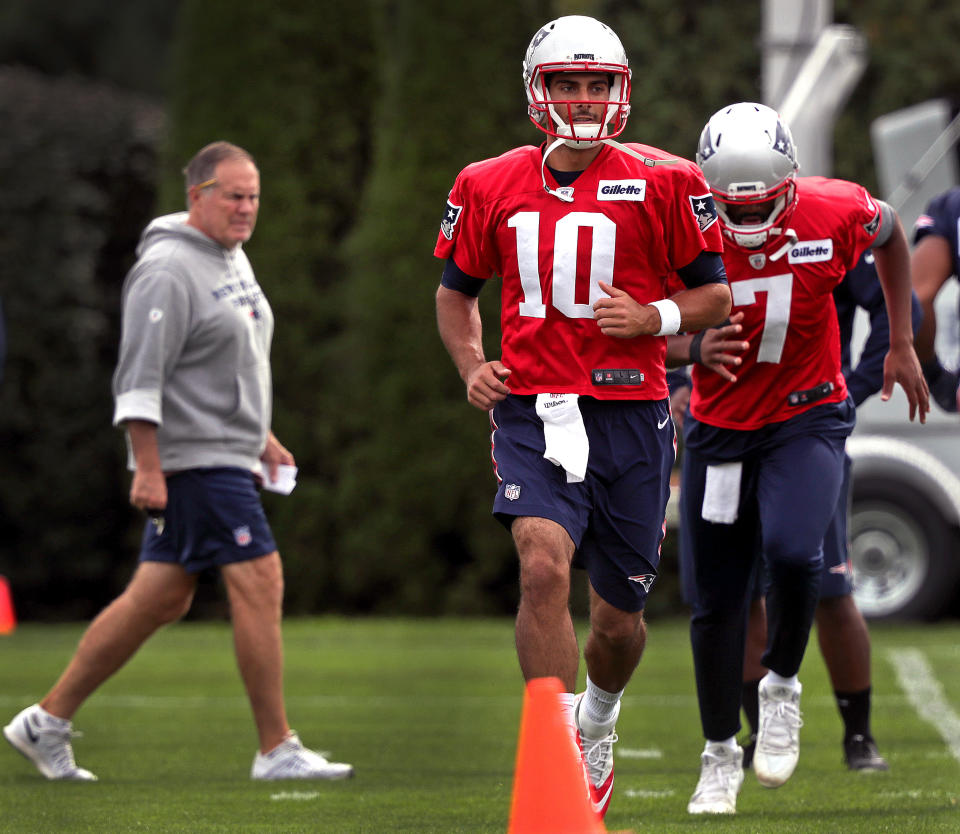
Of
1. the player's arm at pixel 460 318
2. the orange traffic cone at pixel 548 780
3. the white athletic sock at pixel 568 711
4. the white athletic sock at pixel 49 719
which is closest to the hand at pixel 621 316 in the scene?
the player's arm at pixel 460 318

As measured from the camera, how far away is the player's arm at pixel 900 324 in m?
6.14

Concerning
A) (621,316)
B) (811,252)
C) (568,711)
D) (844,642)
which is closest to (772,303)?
(811,252)

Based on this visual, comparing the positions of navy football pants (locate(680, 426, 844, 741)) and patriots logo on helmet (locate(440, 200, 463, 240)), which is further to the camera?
navy football pants (locate(680, 426, 844, 741))

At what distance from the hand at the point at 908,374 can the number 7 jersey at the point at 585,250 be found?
1184 mm

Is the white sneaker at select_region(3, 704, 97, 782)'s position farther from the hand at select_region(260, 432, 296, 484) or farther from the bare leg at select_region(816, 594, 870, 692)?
the bare leg at select_region(816, 594, 870, 692)

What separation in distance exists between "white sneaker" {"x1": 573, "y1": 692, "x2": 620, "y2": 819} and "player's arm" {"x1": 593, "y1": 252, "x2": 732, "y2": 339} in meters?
1.04

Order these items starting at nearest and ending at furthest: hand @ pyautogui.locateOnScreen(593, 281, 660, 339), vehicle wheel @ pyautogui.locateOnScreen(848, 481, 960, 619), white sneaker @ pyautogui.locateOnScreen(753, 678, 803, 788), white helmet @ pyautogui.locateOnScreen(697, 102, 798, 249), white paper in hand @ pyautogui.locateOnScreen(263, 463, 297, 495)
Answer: hand @ pyautogui.locateOnScreen(593, 281, 660, 339)
white helmet @ pyautogui.locateOnScreen(697, 102, 798, 249)
white sneaker @ pyautogui.locateOnScreen(753, 678, 803, 788)
white paper in hand @ pyautogui.locateOnScreen(263, 463, 297, 495)
vehicle wheel @ pyautogui.locateOnScreen(848, 481, 960, 619)

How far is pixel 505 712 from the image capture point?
29.3 ft

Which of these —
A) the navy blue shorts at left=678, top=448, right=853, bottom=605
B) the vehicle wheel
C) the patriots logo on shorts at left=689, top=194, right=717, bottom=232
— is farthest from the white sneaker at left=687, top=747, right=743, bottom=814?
the vehicle wheel

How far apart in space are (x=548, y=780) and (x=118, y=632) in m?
2.92

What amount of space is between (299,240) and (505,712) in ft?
23.0

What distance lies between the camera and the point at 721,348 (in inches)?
224

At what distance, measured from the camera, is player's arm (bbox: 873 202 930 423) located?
614 centimetres

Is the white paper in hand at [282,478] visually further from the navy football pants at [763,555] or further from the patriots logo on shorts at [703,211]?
the patriots logo on shorts at [703,211]
